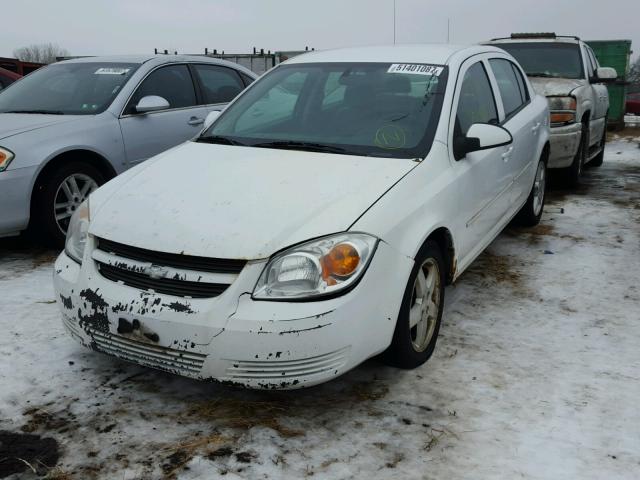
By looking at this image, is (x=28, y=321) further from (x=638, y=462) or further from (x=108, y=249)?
(x=638, y=462)

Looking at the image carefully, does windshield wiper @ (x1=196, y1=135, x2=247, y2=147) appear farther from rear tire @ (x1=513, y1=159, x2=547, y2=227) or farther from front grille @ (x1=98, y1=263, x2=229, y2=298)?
rear tire @ (x1=513, y1=159, x2=547, y2=227)

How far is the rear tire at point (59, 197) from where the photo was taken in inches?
203

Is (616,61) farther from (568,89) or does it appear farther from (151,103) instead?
(151,103)

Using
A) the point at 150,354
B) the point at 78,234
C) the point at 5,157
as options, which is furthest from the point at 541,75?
the point at 150,354

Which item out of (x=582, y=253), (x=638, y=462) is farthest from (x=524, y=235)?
(x=638, y=462)

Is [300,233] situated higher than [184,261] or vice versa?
[300,233]

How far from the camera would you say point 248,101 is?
4.35 m

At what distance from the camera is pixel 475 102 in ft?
13.9

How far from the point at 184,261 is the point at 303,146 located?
3.95 feet

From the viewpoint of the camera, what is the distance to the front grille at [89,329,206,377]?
271cm

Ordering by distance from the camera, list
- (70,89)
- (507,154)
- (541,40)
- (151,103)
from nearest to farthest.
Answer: (507,154) → (151,103) → (70,89) → (541,40)

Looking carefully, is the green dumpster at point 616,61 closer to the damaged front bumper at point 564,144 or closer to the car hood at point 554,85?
the car hood at point 554,85

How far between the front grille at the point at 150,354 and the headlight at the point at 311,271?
40 centimetres

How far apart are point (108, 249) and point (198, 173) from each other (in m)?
0.66
